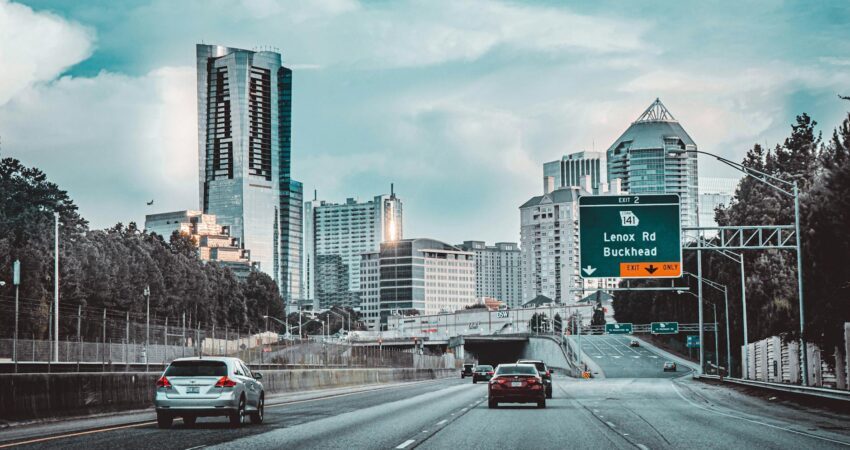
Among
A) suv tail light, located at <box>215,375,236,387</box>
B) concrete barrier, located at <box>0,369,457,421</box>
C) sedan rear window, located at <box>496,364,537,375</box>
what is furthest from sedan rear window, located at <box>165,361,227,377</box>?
sedan rear window, located at <box>496,364,537,375</box>

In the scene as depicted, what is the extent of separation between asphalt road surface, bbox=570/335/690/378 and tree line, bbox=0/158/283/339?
45.5 metres

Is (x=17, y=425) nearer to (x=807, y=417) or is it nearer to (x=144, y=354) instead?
(x=807, y=417)

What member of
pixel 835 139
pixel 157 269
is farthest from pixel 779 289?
pixel 157 269

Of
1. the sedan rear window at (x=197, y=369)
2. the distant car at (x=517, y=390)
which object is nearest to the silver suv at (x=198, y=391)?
the sedan rear window at (x=197, y=369)

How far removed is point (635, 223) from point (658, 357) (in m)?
102

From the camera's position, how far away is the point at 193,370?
25906 mm

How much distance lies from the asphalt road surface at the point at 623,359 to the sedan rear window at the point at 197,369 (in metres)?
89.7

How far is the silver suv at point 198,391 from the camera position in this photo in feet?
83.7

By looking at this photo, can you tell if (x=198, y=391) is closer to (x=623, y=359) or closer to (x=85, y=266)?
(x=85, y=266)

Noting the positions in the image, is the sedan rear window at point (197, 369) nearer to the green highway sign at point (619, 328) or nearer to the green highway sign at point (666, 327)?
the green highway sign at point (666, 327)

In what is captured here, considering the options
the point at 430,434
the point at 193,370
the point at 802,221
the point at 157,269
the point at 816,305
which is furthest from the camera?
the point at 157,269

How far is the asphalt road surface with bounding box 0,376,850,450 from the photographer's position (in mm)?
20859

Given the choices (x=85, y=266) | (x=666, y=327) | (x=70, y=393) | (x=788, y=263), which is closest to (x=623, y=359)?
(x=666, y=327)

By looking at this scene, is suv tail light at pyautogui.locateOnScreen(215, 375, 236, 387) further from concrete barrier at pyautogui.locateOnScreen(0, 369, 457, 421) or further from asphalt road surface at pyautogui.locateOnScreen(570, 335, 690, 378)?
asphalt road surface at pyautogui.locateOnScreen(570, 335, 690, 378)
